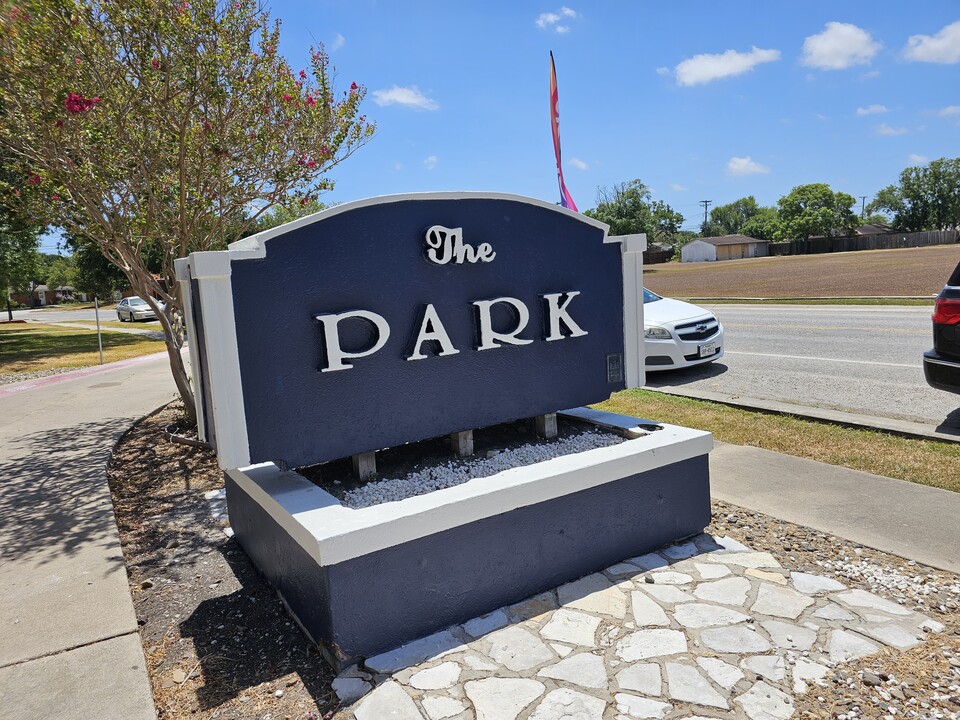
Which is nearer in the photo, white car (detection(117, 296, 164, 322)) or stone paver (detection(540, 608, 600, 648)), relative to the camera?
stone paver (detection(540, 608, 600, 648))

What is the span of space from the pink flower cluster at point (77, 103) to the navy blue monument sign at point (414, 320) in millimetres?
3102

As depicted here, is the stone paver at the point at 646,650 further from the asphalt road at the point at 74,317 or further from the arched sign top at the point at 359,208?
the asphalt road at the point at 74,317

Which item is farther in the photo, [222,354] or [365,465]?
[365,465]

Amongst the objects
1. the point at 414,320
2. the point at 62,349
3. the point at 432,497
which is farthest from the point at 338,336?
the point at 62,349

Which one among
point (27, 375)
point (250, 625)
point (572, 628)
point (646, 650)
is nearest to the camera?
point (646, 650)

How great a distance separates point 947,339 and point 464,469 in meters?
4.61

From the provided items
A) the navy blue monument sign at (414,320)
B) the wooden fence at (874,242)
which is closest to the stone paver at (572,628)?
the navy blue monument sign at (414,320)

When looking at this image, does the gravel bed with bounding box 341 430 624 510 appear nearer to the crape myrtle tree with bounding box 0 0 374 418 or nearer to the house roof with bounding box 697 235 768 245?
the crape myrtle tree with bounding box 0 0 374 418

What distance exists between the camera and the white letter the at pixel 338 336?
3684 mm

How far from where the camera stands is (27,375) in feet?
48.6

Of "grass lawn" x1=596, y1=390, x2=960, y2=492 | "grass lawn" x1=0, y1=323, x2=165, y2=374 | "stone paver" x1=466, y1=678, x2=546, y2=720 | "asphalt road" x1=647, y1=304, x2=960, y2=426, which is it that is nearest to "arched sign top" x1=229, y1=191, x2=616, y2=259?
"stone paver" x1=466, y1=678, x2=546, y2=720

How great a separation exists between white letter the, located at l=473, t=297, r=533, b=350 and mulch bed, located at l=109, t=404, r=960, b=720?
1816mm

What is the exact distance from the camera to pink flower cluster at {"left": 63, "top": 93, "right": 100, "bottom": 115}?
227 inches

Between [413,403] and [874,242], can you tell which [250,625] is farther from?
[874,242]
